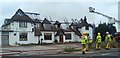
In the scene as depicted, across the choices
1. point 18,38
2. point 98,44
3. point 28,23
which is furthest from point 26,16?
point 98,44

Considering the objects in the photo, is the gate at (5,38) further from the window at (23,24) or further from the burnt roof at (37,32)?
the burnt roof at (37,32)

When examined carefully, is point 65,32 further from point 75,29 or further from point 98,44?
point 98,44

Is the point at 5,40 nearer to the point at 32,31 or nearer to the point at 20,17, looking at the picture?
the point at 20,17

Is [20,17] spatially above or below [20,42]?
above

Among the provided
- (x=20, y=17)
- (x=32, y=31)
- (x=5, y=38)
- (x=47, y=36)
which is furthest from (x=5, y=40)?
(x=47, y=36)

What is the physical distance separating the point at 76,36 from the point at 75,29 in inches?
94.9

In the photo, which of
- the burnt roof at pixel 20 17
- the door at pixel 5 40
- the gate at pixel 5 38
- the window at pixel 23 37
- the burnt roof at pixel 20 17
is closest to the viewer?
the door at pixel 5 40

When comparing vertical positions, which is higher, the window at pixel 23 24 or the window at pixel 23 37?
the window at pixel 23 24

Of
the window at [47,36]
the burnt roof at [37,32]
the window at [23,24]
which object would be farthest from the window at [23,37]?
the window at [47,36]

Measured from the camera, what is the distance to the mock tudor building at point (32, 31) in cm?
6147

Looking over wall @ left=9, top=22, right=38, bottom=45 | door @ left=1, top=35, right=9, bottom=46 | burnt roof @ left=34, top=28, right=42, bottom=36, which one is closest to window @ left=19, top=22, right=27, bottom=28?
wall @ left=9, top=22, right=38, bottom=45

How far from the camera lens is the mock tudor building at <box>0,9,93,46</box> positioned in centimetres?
6147

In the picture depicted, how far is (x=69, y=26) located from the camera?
2980 inches

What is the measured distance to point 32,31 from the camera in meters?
64.6
